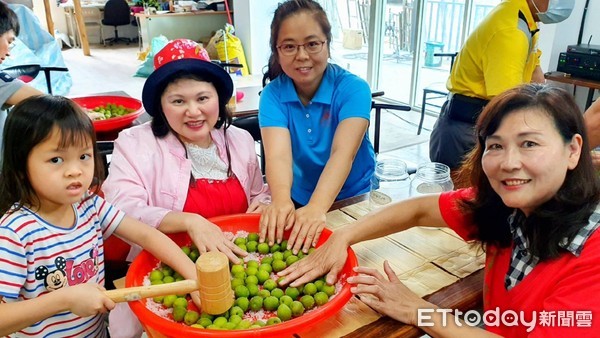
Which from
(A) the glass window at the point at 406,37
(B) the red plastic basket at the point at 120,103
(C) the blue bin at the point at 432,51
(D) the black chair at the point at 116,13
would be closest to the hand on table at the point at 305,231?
(B) the red plastic basket at the point at 120,103

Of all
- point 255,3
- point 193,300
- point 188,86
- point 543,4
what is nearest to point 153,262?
point 193,300

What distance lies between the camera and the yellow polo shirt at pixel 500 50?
210 centimetres

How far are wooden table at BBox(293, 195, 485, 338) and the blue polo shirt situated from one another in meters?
0.32

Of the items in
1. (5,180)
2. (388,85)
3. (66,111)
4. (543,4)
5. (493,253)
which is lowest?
(388,85)

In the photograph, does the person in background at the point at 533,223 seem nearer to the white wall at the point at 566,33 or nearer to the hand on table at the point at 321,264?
the hand on table at the point at 321,264

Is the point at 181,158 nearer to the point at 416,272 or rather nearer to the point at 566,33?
the point at 416,272

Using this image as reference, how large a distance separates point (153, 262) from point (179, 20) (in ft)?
23.3

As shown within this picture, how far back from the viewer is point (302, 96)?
1.80 meters

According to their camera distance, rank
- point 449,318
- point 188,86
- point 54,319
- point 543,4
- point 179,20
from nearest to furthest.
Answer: point 449,318, point 54,319, point 188,86, point 543,4, point 179,20

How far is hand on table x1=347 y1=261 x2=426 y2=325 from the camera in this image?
1.07 metres

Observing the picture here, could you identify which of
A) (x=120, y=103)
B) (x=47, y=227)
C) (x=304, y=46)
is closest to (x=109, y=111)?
(x=120, y=103)

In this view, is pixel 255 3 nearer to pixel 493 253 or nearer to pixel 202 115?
pixel 202 115

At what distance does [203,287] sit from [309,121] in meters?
0.95

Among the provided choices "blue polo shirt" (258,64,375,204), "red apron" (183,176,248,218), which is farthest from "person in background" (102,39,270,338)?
"blue polo shirt" (258,64,375,204)
